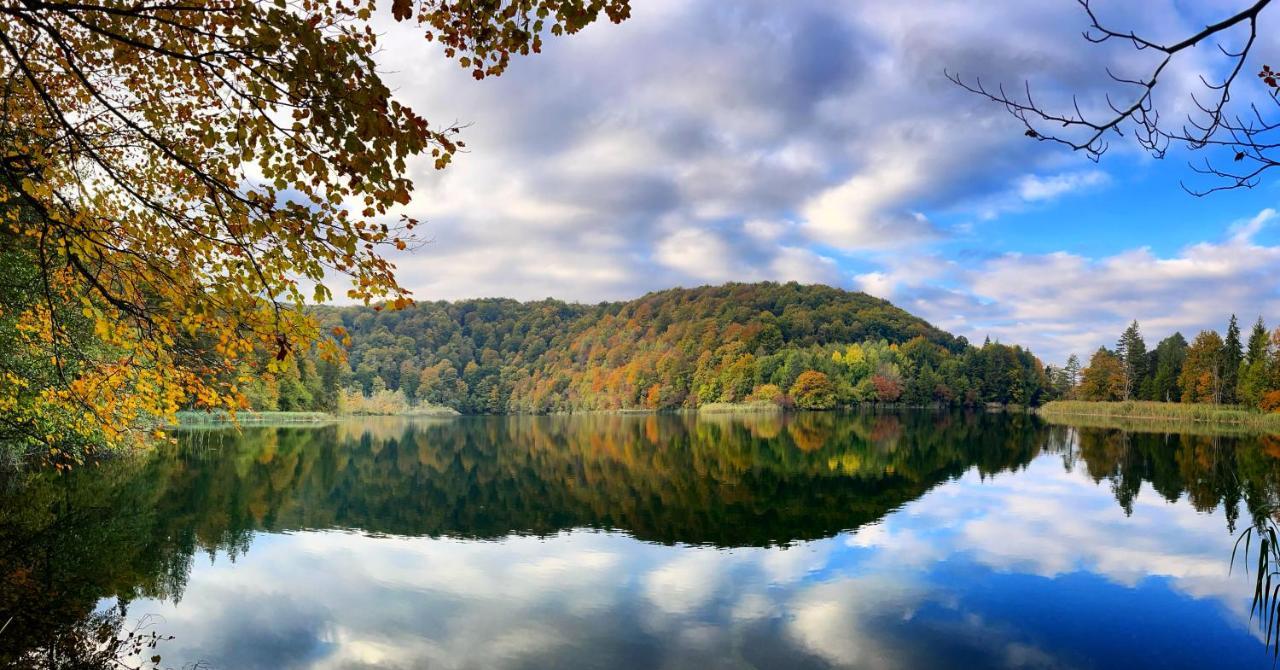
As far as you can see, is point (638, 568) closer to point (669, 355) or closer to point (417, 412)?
point (669, 355)

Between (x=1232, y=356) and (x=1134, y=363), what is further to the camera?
(x=1134, y=363)

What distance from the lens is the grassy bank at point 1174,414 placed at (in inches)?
1904

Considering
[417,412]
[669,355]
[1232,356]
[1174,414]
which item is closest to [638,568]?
[1174,414]

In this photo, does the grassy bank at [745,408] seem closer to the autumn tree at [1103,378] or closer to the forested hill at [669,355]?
the forested hill at [669,355]

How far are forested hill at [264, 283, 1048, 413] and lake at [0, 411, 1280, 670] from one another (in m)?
54.7

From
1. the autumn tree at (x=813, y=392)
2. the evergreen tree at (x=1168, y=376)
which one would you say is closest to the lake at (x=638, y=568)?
the evergreen tree at (x=1168, y=376)

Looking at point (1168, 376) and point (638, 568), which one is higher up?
point (1168, 376)

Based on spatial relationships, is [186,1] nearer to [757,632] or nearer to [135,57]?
[135,57]

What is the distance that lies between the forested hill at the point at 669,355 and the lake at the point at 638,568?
5472 centimetres

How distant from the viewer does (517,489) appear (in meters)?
22.7

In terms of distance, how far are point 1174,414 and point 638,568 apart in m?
62.7

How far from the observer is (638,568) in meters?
12.2

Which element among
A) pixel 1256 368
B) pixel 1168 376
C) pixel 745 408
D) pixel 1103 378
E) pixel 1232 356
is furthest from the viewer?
pixel 745 408

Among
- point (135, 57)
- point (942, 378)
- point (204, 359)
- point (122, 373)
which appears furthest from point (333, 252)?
point (942, 378)
